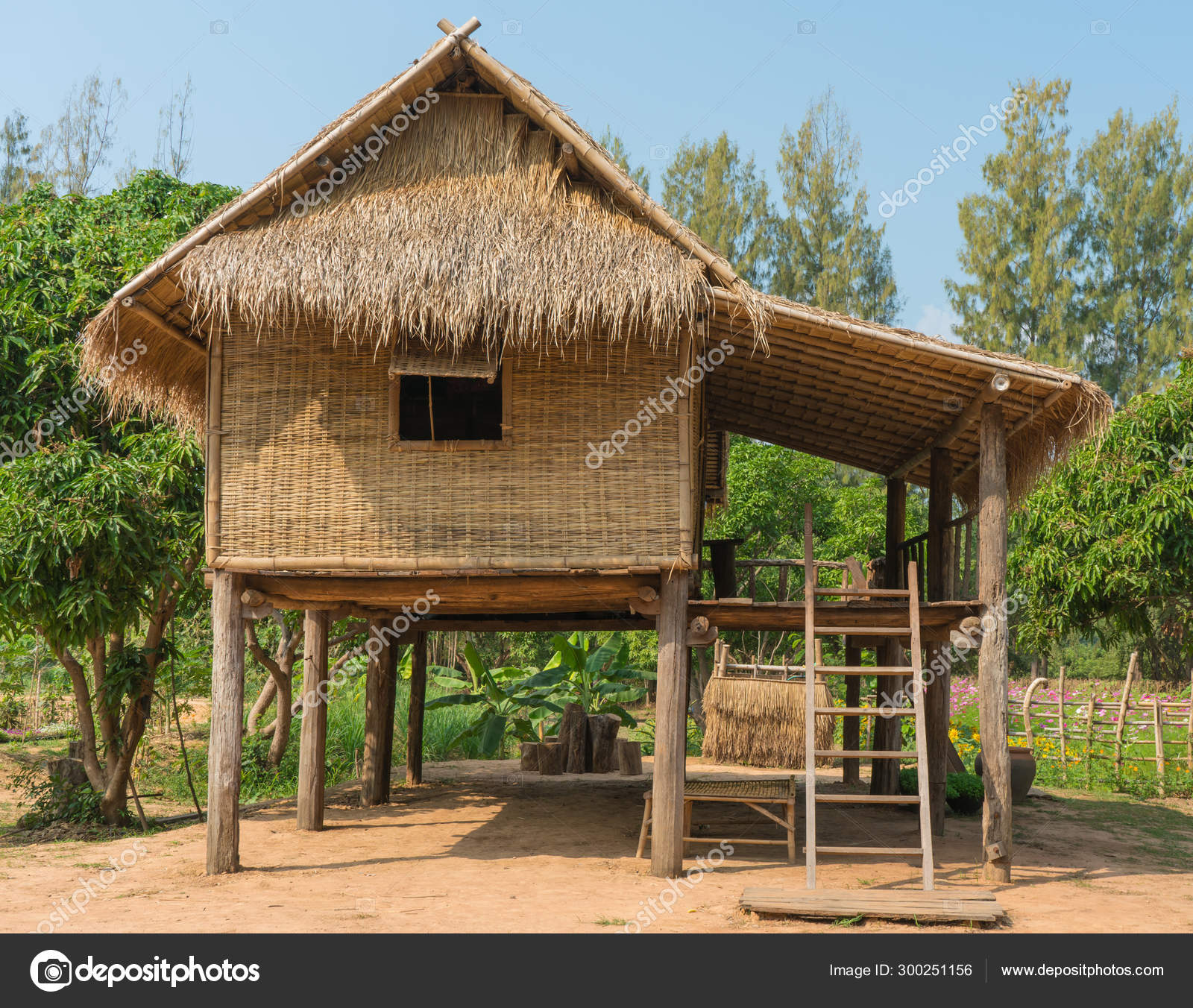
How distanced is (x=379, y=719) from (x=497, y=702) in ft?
15.2

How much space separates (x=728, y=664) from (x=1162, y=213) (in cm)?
1705

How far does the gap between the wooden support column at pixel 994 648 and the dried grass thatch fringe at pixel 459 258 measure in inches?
90.2

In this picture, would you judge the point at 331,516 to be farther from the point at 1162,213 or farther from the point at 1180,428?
the point at 1162,213

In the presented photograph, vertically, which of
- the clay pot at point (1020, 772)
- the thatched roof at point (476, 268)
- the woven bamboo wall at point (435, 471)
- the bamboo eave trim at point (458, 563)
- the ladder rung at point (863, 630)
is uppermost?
the thatched roof at point (476, 268)

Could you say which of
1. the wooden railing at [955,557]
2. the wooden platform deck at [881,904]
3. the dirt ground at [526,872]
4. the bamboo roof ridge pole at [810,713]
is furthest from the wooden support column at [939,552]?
the wooden platform deck at [881,904]

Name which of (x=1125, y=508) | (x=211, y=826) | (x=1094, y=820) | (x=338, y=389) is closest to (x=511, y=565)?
(x=338, y=389)

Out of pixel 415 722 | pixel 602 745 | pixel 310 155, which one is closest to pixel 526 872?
pixel 310 155

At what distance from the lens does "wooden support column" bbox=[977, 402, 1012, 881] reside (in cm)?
700

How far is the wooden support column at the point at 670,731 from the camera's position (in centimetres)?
697

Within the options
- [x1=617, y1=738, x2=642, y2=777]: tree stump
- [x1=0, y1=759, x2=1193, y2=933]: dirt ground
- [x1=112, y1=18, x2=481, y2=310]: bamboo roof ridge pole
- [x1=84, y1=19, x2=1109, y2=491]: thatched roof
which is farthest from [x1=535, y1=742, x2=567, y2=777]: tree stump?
[x1=112, y1=18, x2=481, y2=310]: bamboo roof ridge pole

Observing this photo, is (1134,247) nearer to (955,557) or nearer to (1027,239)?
(1027,239)

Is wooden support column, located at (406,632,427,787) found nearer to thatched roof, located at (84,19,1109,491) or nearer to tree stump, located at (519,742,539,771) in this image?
tree stump, located at (519,742,539,771)

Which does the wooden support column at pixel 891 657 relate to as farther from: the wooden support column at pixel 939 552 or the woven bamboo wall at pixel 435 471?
the woven bamboo wall at pixel 435 471

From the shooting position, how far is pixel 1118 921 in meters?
5.84
